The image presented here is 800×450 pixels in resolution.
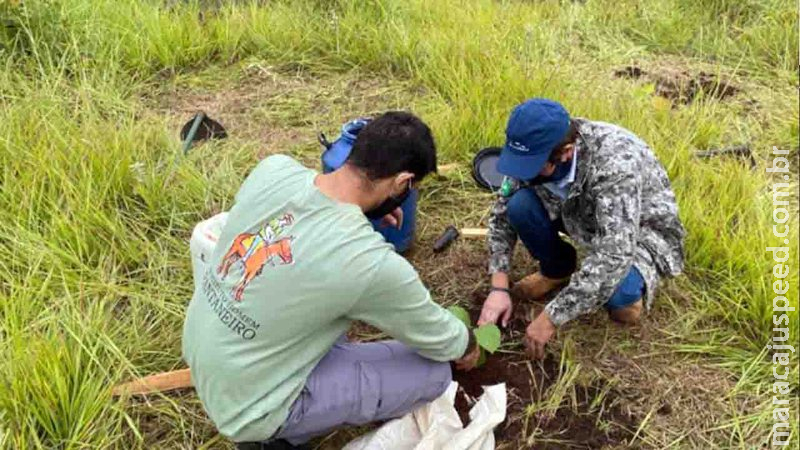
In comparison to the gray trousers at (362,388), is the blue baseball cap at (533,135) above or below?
above

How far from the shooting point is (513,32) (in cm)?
422

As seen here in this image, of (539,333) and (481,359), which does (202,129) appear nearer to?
(481,359)

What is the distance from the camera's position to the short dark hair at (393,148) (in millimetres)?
1874

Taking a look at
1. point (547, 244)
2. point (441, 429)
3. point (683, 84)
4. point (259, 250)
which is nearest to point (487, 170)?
point (547, 244)

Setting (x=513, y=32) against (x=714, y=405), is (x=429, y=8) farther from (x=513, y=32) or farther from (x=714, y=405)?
(x=714, y=405)

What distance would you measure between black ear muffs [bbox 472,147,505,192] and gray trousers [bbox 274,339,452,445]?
128 centimetres

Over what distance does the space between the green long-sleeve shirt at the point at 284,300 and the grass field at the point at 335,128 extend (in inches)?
16.6

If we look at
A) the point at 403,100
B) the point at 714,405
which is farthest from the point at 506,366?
the point at 403,100

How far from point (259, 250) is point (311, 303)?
0.65 ft

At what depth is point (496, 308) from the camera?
8.20ft

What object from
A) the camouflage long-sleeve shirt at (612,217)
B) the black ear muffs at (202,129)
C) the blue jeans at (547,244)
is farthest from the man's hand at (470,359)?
the black ear muffs at (202,129)

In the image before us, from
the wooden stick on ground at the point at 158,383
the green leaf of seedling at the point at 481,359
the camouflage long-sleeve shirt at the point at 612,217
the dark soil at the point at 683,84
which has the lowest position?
the wooden stick on ground at the point at 158,383

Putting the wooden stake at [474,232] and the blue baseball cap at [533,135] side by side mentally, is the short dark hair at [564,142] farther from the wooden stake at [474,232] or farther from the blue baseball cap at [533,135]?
the wooden stake at [474,232]

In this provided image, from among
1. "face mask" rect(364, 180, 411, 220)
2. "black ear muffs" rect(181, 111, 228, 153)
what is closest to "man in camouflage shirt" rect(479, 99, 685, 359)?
"face mask" rect(364, 180, 411, 220)
